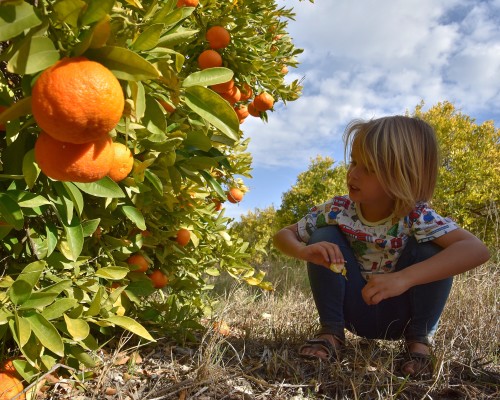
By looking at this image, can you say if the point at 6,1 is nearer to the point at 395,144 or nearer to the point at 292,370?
the point at 292,370

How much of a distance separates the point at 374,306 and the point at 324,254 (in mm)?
471

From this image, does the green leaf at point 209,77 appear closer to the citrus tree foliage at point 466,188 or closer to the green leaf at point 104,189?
the green leaf at point 104,189

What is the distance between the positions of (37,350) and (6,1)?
0.95m

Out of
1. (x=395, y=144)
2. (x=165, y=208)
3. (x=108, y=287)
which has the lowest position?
(x=108, y=287)

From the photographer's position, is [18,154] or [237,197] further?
[237,197]

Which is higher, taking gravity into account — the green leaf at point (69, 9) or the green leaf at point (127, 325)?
the green leaf at point (69, 9)

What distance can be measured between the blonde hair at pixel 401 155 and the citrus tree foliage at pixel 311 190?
4.98 m

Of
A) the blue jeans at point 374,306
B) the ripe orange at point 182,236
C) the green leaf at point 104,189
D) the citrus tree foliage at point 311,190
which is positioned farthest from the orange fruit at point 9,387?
the citrus tree foliage at point 311,190

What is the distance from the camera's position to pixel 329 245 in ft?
6.28

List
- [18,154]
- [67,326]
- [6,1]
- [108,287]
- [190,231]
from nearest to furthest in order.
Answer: [6,1], [18,154], [67,326], [108,287], [190,231]

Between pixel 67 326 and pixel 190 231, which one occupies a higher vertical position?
pixel 190 231

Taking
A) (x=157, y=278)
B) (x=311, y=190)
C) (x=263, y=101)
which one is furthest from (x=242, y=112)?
(x=311, y=190)

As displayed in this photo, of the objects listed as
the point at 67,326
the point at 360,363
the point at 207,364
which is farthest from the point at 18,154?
the point at 360,363

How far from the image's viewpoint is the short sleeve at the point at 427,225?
199cm
